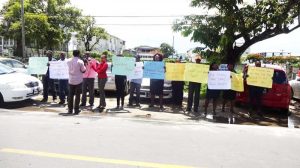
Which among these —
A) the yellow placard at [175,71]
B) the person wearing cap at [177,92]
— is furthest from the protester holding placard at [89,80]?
the person wearing cap at [177,92]

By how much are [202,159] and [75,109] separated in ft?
17.5

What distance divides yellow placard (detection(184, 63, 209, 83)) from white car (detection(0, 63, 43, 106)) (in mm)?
4902

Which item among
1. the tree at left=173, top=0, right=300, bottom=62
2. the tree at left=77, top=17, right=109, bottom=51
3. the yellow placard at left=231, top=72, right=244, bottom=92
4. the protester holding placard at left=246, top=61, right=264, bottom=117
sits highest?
the tree at left=77, top=17, right=109, bottom=51

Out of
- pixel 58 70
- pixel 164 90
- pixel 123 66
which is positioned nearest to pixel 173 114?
pixel 164 90

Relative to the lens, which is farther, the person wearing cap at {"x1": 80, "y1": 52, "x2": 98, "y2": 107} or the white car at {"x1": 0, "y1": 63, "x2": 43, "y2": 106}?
the person wearing cap at {"x1": 80, "y1": 52, "x2": 98, "y2": 107}

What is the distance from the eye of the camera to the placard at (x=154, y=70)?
38.6 ft

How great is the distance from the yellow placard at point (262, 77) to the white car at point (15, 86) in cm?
686

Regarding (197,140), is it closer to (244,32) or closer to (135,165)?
(135,165)

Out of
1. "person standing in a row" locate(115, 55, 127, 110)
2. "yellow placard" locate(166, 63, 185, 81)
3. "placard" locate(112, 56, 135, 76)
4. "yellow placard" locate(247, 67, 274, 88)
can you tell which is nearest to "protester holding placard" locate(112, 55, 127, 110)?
"person standing in a row" locate(115, 55, 127, 110)

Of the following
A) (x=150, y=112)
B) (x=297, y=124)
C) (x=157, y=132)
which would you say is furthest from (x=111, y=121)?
(x=297, y=124)

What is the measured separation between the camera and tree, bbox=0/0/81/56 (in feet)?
124

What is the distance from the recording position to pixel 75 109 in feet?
33.3

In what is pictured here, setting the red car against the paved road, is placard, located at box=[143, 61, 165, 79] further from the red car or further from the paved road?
the paved road

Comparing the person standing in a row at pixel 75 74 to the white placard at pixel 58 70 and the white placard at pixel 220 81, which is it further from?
the white placard at pixel 220 81
